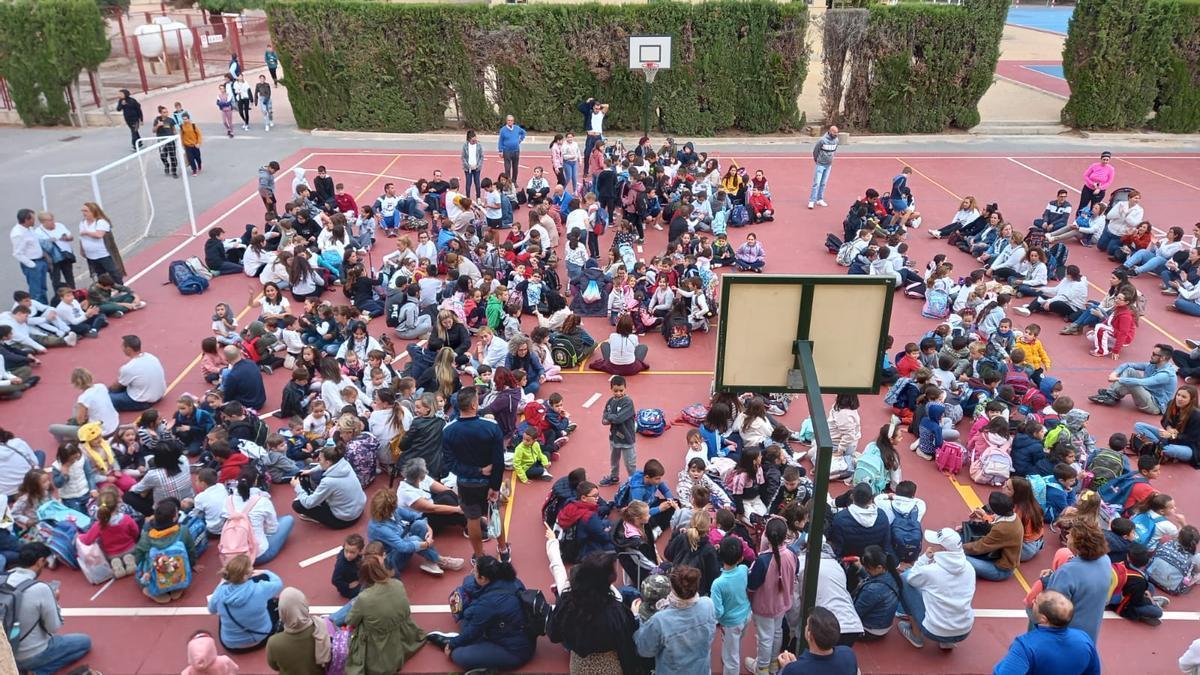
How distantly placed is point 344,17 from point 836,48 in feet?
54.3

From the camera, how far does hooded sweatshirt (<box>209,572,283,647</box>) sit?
7840 millimetres

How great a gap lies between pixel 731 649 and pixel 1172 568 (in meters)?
4.79

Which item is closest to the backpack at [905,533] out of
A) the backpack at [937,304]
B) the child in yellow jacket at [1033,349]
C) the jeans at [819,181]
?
the child in yellow jacket at [1033,349]

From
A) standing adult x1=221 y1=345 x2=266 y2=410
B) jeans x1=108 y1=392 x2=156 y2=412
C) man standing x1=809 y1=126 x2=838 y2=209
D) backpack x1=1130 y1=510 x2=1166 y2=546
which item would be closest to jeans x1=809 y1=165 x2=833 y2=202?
man standing x1=809 y1=126 x2=838 y2=209

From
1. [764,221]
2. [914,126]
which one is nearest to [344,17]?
[764,221]

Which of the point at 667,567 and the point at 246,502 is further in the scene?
the point at 246,502

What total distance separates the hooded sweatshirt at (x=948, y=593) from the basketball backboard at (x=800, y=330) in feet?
8.10

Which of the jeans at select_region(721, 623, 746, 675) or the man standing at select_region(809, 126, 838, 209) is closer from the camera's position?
the jeans at select_region(721, 623, 746, 675)

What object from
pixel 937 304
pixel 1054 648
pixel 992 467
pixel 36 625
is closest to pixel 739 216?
pixel 937 304

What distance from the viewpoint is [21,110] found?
30.2 metres

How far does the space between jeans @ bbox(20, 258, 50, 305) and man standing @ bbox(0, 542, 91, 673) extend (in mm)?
8869

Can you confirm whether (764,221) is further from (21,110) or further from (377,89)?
(21,110)

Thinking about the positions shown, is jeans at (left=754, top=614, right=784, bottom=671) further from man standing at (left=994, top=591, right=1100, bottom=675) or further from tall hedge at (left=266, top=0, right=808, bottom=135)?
tall hedge at (left=266, top=0, right=808, bottom=135)

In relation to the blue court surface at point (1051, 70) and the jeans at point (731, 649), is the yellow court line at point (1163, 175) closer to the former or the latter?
the blue court surface at point (1051, 70)
